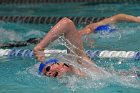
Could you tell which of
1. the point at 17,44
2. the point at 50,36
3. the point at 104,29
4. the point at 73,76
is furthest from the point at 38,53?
the point at 104,29

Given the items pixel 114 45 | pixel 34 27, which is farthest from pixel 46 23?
pixel 114 45

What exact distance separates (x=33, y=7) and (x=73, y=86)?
22.0ft

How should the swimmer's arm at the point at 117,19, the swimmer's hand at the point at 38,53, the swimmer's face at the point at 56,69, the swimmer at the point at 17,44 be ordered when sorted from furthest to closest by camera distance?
the swimmer at the point at 17,44
the swimmer's arm at the point at 117,19
the swimmer's face at the point at 56,69
the swimmer's hand at the point at 38,53

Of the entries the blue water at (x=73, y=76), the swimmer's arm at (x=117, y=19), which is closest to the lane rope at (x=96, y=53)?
the blue water at (x=73, y=76)

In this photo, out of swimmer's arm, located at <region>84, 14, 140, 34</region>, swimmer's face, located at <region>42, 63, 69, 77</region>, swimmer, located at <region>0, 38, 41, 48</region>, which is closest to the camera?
swimmer's face, located at <region>42, 63, 69, 77</region>

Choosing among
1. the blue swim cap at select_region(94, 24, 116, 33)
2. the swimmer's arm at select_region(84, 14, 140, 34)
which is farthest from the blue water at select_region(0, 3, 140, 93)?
the swimmer's arm at select_region(84, 14, 140, 34)

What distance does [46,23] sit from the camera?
773 centimetres

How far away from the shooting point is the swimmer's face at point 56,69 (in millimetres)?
3457

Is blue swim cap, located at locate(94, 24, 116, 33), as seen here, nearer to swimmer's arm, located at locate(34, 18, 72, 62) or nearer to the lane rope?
the lane rope

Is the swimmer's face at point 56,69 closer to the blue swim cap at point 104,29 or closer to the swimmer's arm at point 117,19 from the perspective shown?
the swimmer's arm at point 117,19

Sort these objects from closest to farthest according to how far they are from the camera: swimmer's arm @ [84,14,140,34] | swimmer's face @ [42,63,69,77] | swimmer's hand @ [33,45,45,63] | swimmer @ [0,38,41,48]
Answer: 1. swimmer's hand @ [33,45,45,63]
2. swimmer's face @ [42,63,69,77]
3. swimmer's arm @ [84,14,140,34]
4. swimmer @ [0,38,41,48]

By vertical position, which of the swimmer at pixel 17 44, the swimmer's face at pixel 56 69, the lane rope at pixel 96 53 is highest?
the swimmer's face at pixel 56 69

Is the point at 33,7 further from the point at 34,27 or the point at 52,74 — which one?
the point at 52,74

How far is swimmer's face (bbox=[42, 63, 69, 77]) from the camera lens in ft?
11.3
